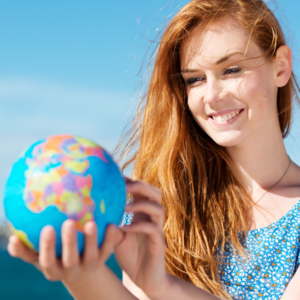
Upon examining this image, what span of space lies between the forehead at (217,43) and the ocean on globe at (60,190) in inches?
59.5

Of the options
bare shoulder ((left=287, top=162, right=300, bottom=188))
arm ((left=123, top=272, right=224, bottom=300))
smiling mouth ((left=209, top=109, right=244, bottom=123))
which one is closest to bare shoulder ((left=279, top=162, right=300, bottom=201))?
bare shoulder ((left=287, top=162, right=300, bottom=188))

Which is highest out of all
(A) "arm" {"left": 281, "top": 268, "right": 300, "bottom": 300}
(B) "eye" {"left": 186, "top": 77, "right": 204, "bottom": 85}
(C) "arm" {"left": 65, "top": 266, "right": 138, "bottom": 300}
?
(B) "eye" {"left": 186, "top": 77, "right": 204, "bottom": 85}

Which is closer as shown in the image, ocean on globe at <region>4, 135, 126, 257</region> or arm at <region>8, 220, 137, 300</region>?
arm at <region>8, 220, 137, 300</region>

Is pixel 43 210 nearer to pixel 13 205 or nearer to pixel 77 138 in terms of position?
pixel 13 205

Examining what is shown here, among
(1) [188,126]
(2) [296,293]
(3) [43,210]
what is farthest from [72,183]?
(1) [188,126]

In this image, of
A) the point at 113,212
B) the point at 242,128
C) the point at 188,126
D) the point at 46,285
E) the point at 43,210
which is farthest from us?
the point at 46,285

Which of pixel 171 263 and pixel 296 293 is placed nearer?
pixel 296 293

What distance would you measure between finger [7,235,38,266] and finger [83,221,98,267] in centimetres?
27

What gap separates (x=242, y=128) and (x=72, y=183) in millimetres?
1786

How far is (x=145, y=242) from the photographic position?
2.08 metres

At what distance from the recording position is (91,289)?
204cm

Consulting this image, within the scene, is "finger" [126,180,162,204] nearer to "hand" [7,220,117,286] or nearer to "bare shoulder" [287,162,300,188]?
"hand" [7,220,117,286]

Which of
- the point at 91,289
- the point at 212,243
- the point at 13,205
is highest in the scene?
the point at 13,205

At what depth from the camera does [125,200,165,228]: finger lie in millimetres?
1923
